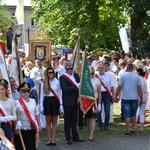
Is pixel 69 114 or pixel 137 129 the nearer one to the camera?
pixel 69 114

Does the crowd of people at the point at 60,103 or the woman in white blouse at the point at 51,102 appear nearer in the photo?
the crowd of people at the point at 60,103

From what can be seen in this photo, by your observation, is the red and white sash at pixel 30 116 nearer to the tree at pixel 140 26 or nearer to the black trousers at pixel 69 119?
the black trousers at pixel 69 119

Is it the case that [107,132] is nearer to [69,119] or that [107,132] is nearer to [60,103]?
[69,119]

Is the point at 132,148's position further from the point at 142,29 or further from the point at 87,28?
the point at 87,28

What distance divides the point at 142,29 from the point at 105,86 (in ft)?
37.1

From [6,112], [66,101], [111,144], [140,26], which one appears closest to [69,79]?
[66,101]

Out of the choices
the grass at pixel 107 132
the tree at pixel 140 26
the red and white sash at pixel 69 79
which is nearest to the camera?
the red and white sash at pixel 69 79

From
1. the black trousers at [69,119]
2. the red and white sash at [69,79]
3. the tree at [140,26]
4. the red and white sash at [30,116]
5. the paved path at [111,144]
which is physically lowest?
the paved path at [111,144]

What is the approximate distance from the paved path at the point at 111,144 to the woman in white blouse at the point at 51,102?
1.03 feet

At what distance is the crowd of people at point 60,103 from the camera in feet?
30.6

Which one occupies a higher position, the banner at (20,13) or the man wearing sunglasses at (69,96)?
the banner at (20,13)

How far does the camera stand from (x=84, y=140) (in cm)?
1262

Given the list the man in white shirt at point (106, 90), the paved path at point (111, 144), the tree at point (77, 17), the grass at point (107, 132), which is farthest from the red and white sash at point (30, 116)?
the tree at point (77, 17)

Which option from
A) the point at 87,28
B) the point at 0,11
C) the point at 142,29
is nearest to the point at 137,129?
the point at 142,29
